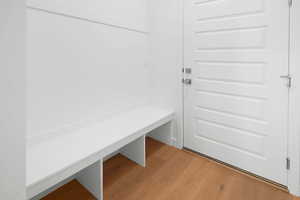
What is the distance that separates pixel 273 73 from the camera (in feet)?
5.91

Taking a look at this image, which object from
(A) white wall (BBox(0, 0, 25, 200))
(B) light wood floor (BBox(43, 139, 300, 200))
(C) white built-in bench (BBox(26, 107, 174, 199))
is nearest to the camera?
(A) white wall (BBox(0, 0, 25, 200))

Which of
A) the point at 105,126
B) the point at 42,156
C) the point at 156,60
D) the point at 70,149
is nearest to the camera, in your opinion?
the point at 42,156

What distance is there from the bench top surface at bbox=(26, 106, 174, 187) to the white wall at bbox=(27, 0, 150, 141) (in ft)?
0.39

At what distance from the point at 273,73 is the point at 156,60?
150 centimetres

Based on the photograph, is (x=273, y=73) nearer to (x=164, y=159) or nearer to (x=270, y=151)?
(x=270, y=151)

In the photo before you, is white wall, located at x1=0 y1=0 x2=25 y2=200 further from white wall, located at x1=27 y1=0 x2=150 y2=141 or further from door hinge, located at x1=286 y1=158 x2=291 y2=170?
door hinge, located at x1=286 y1=158 x2=291 y2=170

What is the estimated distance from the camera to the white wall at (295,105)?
1636 mm

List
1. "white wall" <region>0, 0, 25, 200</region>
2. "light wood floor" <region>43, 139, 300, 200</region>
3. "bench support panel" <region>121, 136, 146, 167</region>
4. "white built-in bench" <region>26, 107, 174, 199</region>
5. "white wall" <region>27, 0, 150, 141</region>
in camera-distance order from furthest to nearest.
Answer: "bench support panel" <region>121, 136, 146, 167</region> → "light wood floor" <region>43, 139, 300, 200</region> → "white wall" <region>27, 0, 150, 141</region> → "white built-in bench" <region>26, 107, 174, 199</region> → "white wall" <region>0, 0, 25, 200</region>

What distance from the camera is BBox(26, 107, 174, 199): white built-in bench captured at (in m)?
1.25

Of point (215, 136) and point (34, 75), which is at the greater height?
point (34, 75)

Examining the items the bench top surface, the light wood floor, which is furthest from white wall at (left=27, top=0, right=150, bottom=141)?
the light wood floor

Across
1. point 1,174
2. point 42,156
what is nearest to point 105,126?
point 42,156

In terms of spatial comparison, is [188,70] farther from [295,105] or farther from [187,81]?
[295,105]

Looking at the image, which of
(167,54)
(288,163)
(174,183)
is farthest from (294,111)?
(167,54)
